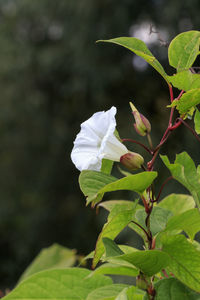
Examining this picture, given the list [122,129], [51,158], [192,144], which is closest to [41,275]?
[192,144]

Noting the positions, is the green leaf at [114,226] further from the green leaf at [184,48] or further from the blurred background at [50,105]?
the blurred background at [50,105]

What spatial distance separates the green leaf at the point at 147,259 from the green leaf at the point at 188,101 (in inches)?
5.0

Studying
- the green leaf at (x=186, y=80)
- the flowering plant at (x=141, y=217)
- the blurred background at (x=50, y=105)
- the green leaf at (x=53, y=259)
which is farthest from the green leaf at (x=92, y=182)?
the blurred background at (x=50, y=105)

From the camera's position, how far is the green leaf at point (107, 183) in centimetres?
34

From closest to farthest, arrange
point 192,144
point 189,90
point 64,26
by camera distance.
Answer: point 189,90 < point 192,144 < point 64,26

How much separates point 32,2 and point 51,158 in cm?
165

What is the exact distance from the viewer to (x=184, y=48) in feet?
1.33

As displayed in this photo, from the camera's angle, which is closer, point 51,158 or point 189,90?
point 189,90

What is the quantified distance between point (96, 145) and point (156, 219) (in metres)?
0.09

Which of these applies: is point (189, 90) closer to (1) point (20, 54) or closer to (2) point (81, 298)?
(2) point (81, 298)

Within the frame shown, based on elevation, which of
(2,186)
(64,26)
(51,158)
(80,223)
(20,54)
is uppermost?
(64,26)

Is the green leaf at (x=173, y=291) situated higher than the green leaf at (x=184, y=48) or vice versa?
the green leaf at (x=184, y=48)

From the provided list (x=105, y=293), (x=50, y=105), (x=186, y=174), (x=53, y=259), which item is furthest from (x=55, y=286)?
(x=50, y=105)

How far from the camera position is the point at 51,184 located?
4867 mm
